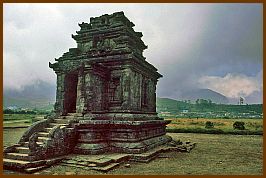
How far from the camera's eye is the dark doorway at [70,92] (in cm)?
1498

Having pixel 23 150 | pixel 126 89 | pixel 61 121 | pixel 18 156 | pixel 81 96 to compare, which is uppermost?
pixel 126 89

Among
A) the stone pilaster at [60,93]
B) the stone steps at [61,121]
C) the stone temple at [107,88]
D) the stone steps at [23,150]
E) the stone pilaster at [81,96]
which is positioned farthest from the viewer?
the stone pilaster at [60,93]

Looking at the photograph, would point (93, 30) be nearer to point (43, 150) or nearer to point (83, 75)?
point (83, 75)

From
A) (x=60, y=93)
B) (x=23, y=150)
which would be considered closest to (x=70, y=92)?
(x=60, y=93)

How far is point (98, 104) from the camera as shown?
14.2m

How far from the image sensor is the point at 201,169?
32.7ft

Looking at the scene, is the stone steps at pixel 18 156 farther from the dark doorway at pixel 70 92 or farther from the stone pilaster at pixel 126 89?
the stone pilaster at pixel 126 89

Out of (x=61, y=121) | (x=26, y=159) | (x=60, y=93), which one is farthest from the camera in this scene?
(x=60, y=93)

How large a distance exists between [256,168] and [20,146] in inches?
414

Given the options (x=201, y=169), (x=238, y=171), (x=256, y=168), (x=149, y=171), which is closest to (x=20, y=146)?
(x=149, y=171)

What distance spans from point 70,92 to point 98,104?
231 cm

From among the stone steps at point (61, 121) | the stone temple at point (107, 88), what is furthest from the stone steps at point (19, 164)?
the stone steps at point (61, 121)

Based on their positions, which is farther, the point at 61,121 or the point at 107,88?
the point at 107,88

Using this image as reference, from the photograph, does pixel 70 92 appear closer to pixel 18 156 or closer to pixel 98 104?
pixel 98 104
